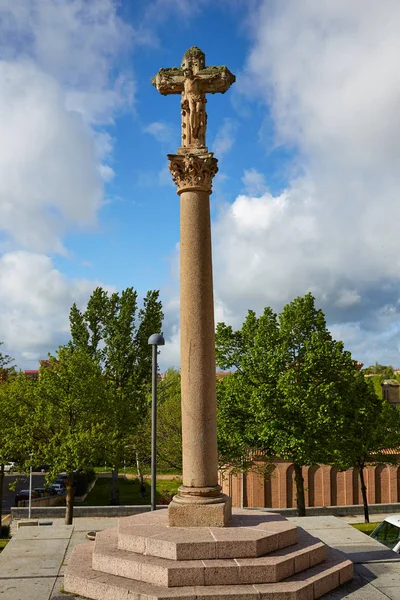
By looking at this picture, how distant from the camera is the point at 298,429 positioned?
24.4 m

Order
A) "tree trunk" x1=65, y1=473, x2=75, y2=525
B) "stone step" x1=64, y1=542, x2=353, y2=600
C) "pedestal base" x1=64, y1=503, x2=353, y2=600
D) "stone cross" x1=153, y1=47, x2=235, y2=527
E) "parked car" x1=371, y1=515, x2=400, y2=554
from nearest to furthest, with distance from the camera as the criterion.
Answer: "stone step" x1=64, y1=542, x2=353, y2=600, "pedestal base" x1=64, y1=503, x2=353, y2=600, "stone cross" x1=153, y1=47, x2=235, y2=527, "parked car" x1=371, y1=515, x2=400, y2=554, "tree trunk" x1=65, y1=473, x2=75, y2=525

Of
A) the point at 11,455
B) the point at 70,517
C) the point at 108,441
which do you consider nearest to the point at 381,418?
the point at 108,441

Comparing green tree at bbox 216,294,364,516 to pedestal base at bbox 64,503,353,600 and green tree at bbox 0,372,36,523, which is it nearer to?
green tree at bbox 0,372,36,523

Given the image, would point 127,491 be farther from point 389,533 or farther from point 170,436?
point 389,533

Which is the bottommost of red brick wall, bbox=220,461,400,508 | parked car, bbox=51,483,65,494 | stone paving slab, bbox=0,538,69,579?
parked car, bbox=51,483,65,494

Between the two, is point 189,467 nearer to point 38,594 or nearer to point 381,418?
point 38,594

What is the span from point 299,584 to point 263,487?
91.3 feet

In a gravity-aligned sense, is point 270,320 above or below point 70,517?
above

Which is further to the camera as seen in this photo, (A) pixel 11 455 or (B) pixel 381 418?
(B) pixel 381 418

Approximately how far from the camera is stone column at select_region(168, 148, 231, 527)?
1138 centimetres

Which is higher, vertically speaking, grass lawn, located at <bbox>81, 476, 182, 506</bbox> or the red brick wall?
the red brick wall

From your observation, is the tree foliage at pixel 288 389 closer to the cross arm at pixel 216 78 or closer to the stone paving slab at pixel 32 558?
the stone paving slab at pixel 32 558

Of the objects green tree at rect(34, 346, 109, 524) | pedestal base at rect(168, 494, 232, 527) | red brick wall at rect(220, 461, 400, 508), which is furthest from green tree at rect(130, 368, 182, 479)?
pedestal base at rect(168, 494, 232, 527)

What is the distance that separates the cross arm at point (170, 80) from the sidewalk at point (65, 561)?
35.1 ft
